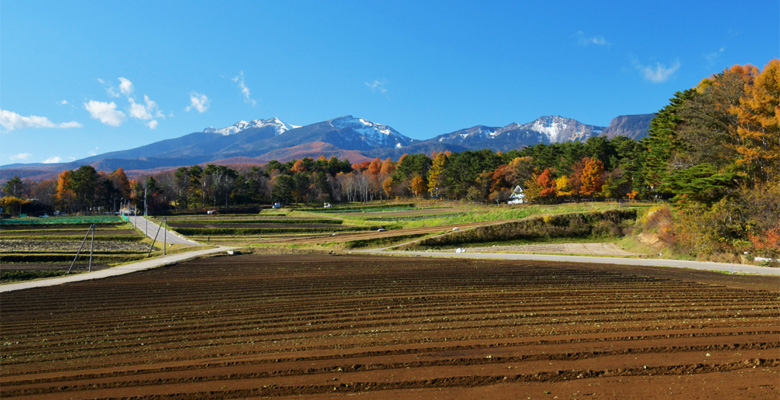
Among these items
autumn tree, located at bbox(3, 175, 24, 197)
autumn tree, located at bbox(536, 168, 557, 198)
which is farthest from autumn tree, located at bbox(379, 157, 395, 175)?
autumn tree, located at bbox(3, 175, 24, 197)

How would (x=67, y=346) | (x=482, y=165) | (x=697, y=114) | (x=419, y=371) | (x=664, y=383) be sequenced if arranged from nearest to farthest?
(x=664, y=383), (x=419, y=371), (x=67, y=346), (x=697, y=114), (x=482, y=165)

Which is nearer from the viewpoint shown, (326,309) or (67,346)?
(67,346)

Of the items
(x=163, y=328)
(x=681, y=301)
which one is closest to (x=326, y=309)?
(x=163, y=328)

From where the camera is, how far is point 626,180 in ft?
221

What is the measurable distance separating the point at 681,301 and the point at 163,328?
1808cm

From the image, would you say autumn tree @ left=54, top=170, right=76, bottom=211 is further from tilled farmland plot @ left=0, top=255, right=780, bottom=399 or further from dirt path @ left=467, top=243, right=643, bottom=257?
dirt path @ left=467, top=243, right=643, bottom=257

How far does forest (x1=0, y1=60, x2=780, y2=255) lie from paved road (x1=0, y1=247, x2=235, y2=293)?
4117 cm

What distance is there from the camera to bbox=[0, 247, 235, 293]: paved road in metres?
21.7

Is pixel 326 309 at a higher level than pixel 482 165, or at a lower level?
lower

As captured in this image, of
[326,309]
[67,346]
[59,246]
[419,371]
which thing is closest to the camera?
[419,371]

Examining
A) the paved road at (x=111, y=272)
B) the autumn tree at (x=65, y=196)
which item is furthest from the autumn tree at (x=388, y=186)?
the paved road at (x=111, y=272)

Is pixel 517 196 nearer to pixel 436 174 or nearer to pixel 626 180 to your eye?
pixel 436 174

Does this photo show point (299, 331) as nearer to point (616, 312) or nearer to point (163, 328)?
point (163, 328)

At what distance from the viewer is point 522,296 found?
680 inches
